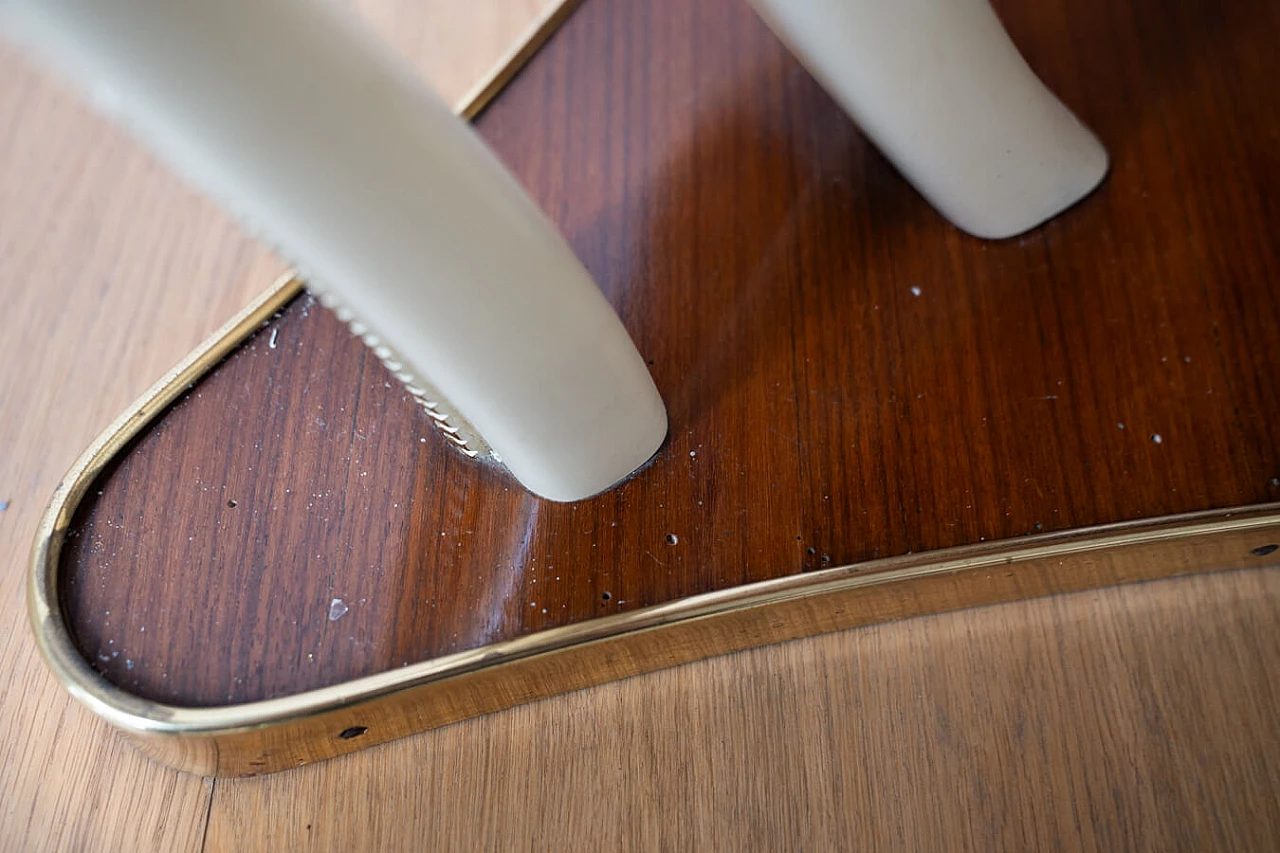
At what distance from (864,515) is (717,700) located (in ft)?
0.27

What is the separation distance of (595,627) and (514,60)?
24cm

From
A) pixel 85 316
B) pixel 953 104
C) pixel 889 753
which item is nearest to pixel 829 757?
pixel 889 753

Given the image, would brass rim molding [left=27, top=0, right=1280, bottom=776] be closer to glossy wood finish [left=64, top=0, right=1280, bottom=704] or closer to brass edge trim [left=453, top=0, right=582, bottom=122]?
glossy wood finish [left=64, top=0, right=1280, bottom=704]

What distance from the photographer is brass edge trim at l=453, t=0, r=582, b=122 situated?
0.45 meters

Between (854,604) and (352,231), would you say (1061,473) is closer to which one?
(854,604)

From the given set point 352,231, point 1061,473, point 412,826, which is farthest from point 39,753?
point 1061,473

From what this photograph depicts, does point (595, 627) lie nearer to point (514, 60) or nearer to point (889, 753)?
point (889, 753)

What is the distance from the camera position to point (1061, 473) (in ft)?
1.13

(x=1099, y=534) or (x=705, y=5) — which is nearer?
(x=1099, y=534)

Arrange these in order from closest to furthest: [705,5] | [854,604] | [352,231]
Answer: [352,231] < [854,604] < [705,5]

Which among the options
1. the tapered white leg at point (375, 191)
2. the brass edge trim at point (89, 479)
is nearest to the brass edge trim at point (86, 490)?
the brass edge trim at point (89, 479)

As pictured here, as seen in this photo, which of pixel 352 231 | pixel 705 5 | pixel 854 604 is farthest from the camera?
pixel 705 5

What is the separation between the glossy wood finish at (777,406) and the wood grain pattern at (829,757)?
0.16 ft

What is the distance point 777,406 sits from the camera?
1.19ft
